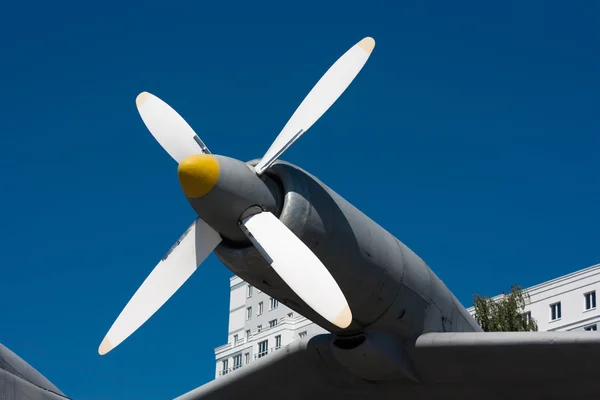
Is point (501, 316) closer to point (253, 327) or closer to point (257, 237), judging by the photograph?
point (257, 237)

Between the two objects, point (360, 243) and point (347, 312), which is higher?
point (360, 243)

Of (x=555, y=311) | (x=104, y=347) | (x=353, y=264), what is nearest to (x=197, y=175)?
(x=353, y=264)

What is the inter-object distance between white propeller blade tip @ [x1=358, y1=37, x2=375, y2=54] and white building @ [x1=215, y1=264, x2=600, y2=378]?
51.6 metres

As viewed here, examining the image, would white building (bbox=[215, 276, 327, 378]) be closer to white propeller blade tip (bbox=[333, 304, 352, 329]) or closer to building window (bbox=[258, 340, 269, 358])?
building window (bbox=[258, 340, 269, 358])

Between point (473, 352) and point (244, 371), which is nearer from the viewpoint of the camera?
point (473, 352)

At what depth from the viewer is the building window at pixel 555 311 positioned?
65500 mm

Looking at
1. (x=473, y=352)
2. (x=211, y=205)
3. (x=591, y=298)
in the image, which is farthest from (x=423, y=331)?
(x=591, y=298)

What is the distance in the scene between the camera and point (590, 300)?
64000 mm

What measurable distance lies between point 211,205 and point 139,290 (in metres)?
2.03

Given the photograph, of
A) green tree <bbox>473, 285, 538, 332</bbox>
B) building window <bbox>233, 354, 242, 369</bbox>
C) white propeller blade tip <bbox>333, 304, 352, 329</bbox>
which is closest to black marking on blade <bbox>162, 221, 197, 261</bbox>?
white propeller blade tip <bbox>333, 304, 352, 329</bbox>

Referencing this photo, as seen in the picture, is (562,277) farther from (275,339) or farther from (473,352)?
(473,352)

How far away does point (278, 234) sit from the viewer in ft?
44.3

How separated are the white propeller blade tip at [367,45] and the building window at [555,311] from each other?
54093mm

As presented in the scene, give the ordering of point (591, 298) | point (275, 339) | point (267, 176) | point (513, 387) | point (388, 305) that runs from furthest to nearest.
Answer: point (275, 339) < point (591, 298) < point (513, 387) < point (388, 305) < point (267, 176)
